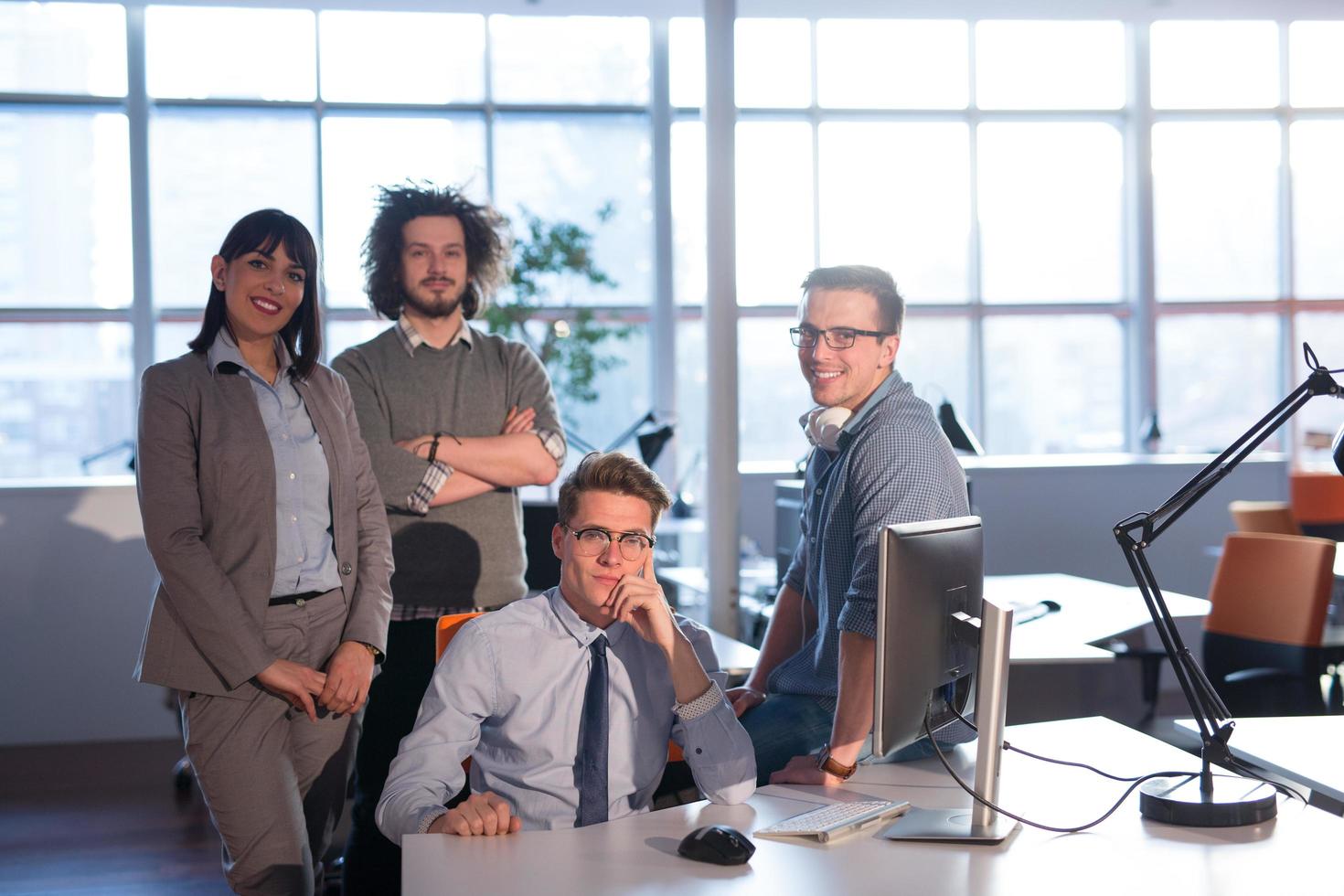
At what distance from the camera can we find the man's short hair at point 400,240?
2955 millimetres

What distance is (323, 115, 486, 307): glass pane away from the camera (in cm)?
730

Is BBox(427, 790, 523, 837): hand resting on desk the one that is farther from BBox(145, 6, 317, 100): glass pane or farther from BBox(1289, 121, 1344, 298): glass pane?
BBox(1289, 121, 1344, 298): glass pane

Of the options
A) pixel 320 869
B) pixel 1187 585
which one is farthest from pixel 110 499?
pixel 1187 585

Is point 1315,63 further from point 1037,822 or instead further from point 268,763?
point 268,763

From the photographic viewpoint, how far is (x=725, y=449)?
4.80 m

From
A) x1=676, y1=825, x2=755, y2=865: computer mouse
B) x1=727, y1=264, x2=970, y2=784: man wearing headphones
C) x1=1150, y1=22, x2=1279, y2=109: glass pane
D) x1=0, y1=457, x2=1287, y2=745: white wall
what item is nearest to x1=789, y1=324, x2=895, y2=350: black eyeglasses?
x1=727, y1=264, x2=970, y2=784: man wearing headphones

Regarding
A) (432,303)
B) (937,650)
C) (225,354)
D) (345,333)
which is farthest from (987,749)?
(345,333)

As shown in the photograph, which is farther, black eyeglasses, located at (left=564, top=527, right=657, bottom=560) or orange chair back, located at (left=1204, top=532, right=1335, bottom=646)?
orange chair back, located at (left=1204, top=532, right=1335, bottom=646)

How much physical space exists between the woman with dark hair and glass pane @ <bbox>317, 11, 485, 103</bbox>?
17.1 feet

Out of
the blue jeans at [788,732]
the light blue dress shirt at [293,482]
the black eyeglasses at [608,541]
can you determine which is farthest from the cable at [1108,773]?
the light blue dress shirt at [293,482]

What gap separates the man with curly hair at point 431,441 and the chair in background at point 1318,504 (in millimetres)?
5057

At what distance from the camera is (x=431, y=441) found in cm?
288

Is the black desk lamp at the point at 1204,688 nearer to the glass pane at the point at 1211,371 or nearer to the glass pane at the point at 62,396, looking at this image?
the glass pane at the point at 62,396

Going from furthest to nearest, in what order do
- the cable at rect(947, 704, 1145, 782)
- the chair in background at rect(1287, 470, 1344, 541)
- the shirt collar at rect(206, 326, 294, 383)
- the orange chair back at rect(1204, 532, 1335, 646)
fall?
1. the chair in background at rect(1287, 470, 1344, 541)
2. the orange chair back at rect(1204, 532, 1335, 646)
3. the shirt collar at rect(206, 326, 294, 383)
4. the cable at rect(947, 704, 1145, 782)
